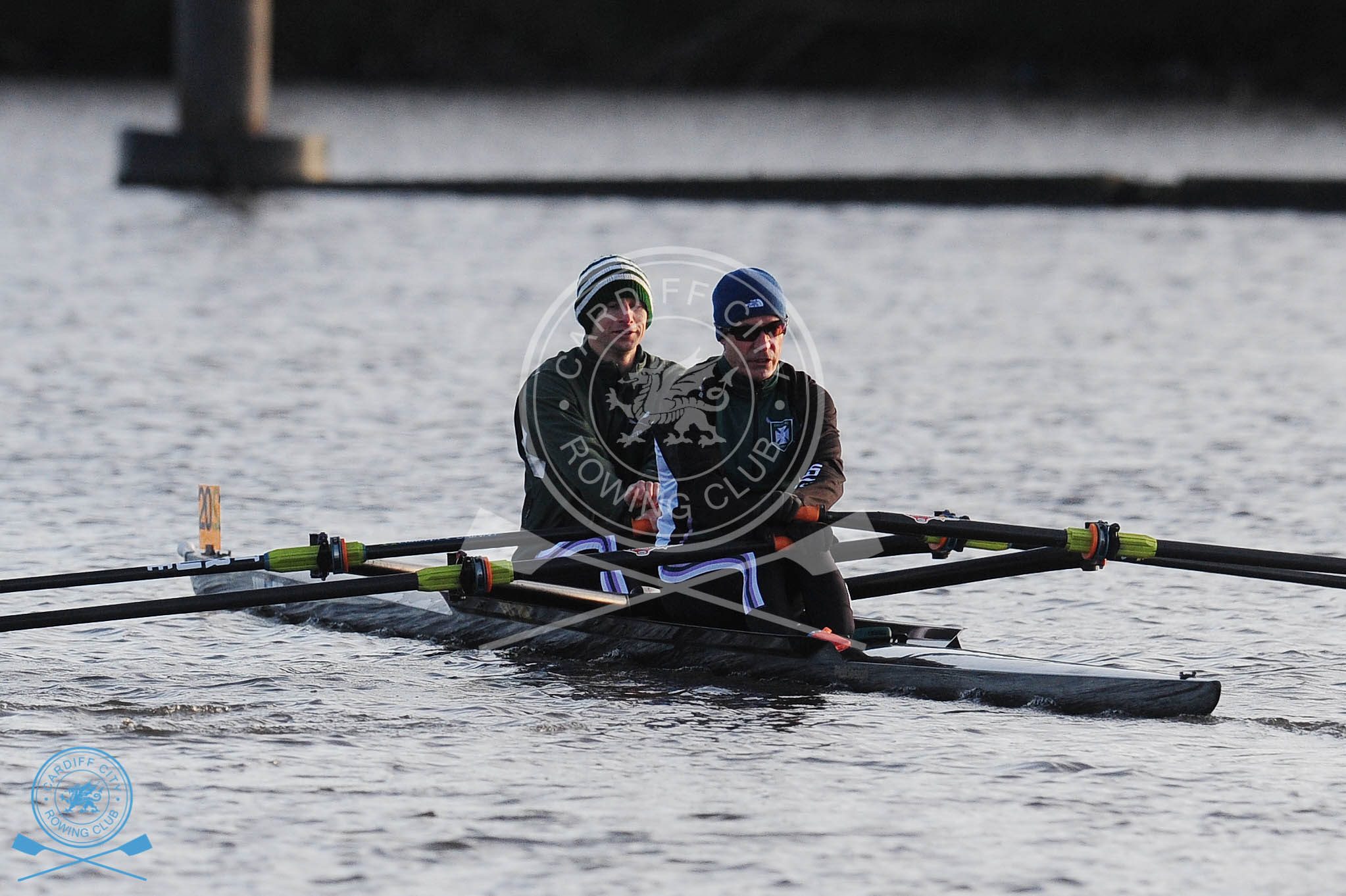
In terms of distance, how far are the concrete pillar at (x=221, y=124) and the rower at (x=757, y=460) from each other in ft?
65.5

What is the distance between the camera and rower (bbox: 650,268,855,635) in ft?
24.5

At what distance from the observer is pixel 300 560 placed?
7629 millimetres

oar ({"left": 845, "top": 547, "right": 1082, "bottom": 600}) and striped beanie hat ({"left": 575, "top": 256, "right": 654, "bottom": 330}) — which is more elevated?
striped beanie hat ({"left": 575, "top": 256, "right": 654, "bottom": 330})

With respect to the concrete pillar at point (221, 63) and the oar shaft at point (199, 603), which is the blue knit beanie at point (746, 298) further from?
the concrete pillar at point (221, 63)

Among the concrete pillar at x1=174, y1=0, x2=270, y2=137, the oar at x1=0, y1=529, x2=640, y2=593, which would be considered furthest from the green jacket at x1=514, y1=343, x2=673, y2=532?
the concrete pillar at x1=174, y1=0, x2=270, y2=137

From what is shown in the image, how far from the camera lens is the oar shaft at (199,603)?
24.1ft

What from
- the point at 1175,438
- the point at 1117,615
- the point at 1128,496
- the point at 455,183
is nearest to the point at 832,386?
the point at 1175,438

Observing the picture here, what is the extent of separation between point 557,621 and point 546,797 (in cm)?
185

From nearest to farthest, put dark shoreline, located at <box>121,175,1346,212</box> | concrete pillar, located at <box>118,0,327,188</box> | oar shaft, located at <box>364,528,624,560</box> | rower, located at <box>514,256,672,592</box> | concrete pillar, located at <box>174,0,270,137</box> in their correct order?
1. oar shaft, located at <box>364,528,624,560</box>
2. rower, located at <box>514,256,672,592</box>
3. dark shoreline, located at <box>121,175,1346,212</box>
4. concrete pillar, located at <box>174,0,270,137</box>
5. concrete pillar, located at <box>118,0,327,188</box>

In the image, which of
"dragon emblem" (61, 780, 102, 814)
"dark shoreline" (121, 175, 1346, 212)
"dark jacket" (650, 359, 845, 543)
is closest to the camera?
"dragon emblem" (61, 780, 102, 814)

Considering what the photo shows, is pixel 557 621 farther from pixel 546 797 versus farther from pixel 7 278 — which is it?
pixel 7 278

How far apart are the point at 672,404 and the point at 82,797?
2.58m

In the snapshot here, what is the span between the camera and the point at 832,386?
48.6ft

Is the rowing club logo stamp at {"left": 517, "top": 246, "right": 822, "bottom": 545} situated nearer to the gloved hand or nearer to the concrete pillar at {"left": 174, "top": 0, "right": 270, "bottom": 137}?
the gloved hand
